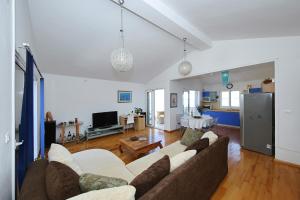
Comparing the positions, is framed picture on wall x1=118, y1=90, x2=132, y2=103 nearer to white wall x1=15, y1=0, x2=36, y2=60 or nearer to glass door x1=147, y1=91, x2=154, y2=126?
glass door x1=147, y1=91, x2=154, y2=126

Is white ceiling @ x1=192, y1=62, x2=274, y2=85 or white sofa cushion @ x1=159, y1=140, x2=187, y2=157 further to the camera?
white ceiling @ x1=192, y1=62, x2=274, y2=85

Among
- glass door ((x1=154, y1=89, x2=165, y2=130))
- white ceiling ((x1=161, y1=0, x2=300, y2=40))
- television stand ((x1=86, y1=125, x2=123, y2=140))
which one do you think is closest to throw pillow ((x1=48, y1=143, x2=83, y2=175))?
white ceiling ((x1=161, y1=0, x2=300, y2=40))

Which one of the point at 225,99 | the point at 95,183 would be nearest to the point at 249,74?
the point at 225,99

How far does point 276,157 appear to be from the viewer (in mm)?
2988

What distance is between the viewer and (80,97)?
482 centimetres

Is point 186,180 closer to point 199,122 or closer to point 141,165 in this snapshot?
point 141,165

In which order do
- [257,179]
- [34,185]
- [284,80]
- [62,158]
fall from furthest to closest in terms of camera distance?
[284,80], [257,179], [62,158], [34,185]

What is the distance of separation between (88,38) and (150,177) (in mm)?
3153

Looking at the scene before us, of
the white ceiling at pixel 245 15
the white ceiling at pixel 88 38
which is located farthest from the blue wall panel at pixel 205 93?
the white ceiling at pixel 245 15

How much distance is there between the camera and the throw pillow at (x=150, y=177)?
1.07m

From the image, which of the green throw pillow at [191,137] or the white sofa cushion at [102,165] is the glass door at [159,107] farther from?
the white sofa cushion at [102,165]

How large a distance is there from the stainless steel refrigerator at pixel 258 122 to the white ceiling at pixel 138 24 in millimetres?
1540

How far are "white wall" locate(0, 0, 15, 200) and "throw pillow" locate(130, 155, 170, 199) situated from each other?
3.70 ft

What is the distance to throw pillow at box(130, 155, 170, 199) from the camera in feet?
3.52
